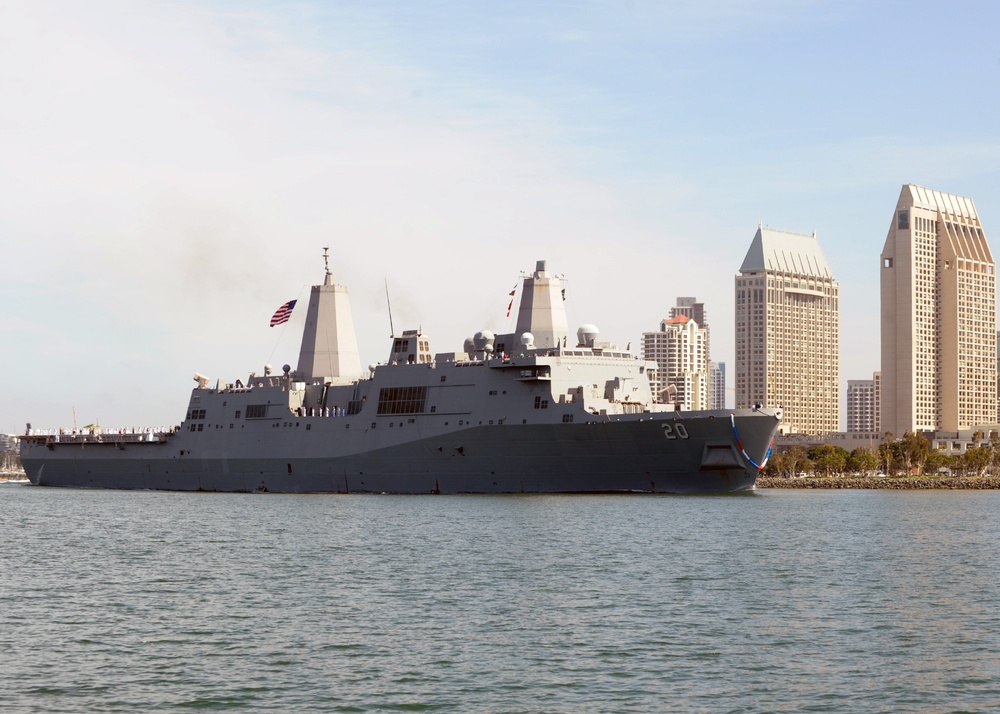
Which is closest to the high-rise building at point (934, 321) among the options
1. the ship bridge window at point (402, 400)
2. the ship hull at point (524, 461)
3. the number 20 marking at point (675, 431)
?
the ship hull at point (524, 461)

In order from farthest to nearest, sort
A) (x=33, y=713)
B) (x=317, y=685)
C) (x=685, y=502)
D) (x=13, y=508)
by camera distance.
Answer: (x=13, y=508), (x=685, y=502), (x=317, y=685), (x=33, y=713)

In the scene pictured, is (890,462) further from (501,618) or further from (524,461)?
(501,618)

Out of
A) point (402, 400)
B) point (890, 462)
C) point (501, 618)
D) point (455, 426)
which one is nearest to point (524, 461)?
point (455, 426)

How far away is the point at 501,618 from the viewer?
2220 cm

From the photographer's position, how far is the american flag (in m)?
65.0

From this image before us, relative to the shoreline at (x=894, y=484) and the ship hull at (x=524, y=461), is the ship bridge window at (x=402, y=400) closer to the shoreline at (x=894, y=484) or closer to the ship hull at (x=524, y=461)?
the ship hull at (x=524, y=461)

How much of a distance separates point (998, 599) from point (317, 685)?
14.6 meters

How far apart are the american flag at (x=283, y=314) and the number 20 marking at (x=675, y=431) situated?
23.5 m

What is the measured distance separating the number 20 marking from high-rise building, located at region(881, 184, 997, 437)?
5168 inches

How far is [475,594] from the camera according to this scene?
25.0m

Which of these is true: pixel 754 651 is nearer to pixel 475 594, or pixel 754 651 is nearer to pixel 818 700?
pixel 818 700

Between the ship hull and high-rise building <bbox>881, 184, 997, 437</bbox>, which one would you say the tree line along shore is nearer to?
high-rise building <bbox>881, 184, 997, 437</bbox>

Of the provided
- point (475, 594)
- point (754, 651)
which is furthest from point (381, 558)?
point (754, 651)

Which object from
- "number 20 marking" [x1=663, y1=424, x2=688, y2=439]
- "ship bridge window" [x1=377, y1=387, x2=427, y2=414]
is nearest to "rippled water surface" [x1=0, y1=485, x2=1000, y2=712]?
"number 20 marking" [x1=663, y1=424, x2=688, y2=439]
